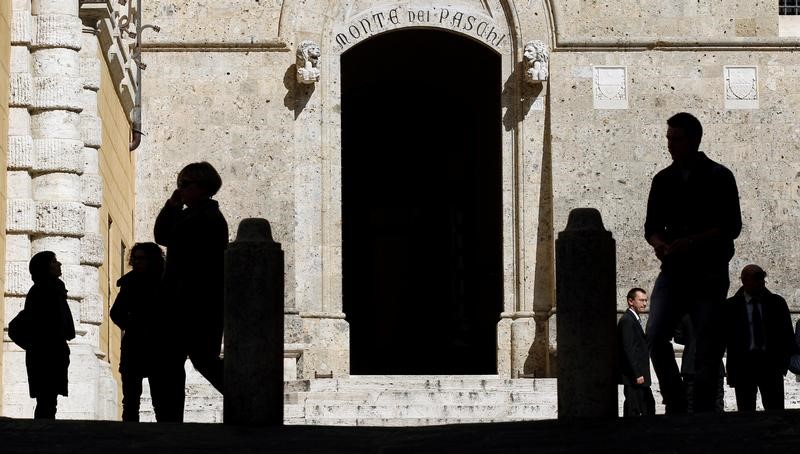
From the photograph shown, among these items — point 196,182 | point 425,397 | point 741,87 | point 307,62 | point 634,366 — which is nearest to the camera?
point 196,182

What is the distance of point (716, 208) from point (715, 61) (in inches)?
509

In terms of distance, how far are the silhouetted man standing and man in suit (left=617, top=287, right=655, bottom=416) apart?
3731 millimetres

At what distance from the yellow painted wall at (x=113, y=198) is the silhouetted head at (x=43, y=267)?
218 inches

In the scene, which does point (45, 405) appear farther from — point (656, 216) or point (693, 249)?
point (693, 249)

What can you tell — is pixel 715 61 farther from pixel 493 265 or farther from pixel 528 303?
pixel 493 265

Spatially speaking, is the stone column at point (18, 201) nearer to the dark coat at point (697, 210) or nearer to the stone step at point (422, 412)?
the stone step at point (422, 412)

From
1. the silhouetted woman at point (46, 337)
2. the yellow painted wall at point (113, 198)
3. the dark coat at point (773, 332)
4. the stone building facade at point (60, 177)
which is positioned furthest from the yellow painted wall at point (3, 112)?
the dark coat at point (773, 332)

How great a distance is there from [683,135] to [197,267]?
3111mm

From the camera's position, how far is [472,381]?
69.7 ft

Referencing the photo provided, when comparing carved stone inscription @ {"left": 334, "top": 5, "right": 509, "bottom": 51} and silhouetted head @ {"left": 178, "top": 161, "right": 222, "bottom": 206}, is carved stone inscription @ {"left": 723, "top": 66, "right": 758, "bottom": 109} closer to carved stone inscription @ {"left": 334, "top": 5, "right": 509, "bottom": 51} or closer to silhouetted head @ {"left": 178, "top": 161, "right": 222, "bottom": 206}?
carved stone inscription @ {"left": 334, "top": 5, "right": 509, "bottom": 51}

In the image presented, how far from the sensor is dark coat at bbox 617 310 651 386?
1547 centimetres

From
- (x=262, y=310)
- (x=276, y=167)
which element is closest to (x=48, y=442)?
(x=262, y=310)

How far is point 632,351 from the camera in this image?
51.8ft

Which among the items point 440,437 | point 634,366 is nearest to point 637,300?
point 634,366
